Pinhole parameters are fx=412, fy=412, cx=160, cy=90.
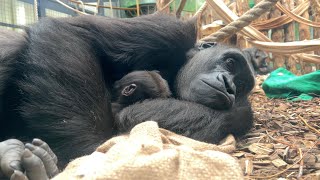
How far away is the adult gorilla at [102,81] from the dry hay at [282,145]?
184 mm

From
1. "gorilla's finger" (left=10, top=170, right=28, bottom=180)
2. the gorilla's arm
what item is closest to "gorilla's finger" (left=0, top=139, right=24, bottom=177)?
"gorilla's finger" (left=10, top=170, right=28, bottom=180)

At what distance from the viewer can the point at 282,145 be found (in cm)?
234

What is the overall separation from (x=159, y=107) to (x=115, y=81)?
46 cm

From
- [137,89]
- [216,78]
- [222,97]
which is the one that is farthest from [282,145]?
[137,89]

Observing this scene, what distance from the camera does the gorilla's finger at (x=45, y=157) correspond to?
1514 mm

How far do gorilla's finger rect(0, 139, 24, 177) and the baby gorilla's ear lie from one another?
2.94 ft

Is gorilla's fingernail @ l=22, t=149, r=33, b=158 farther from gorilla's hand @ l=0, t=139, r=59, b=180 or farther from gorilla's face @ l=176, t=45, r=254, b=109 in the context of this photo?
gorilla's face @ l=176, t=45, r=254, b=109

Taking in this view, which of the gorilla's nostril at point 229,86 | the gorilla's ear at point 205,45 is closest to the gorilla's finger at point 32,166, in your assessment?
the gorilla's nostril at point 229,86

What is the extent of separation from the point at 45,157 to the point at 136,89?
96 cm

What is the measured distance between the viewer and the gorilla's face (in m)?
2.42

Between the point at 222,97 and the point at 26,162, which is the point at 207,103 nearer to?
the point at 222,97

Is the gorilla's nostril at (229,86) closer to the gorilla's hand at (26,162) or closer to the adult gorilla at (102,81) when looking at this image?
the adult gorilla at (102,81)

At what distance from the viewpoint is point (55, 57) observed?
220 cm

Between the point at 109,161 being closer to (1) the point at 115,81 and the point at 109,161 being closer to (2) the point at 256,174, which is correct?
(2) the point at 256,174
